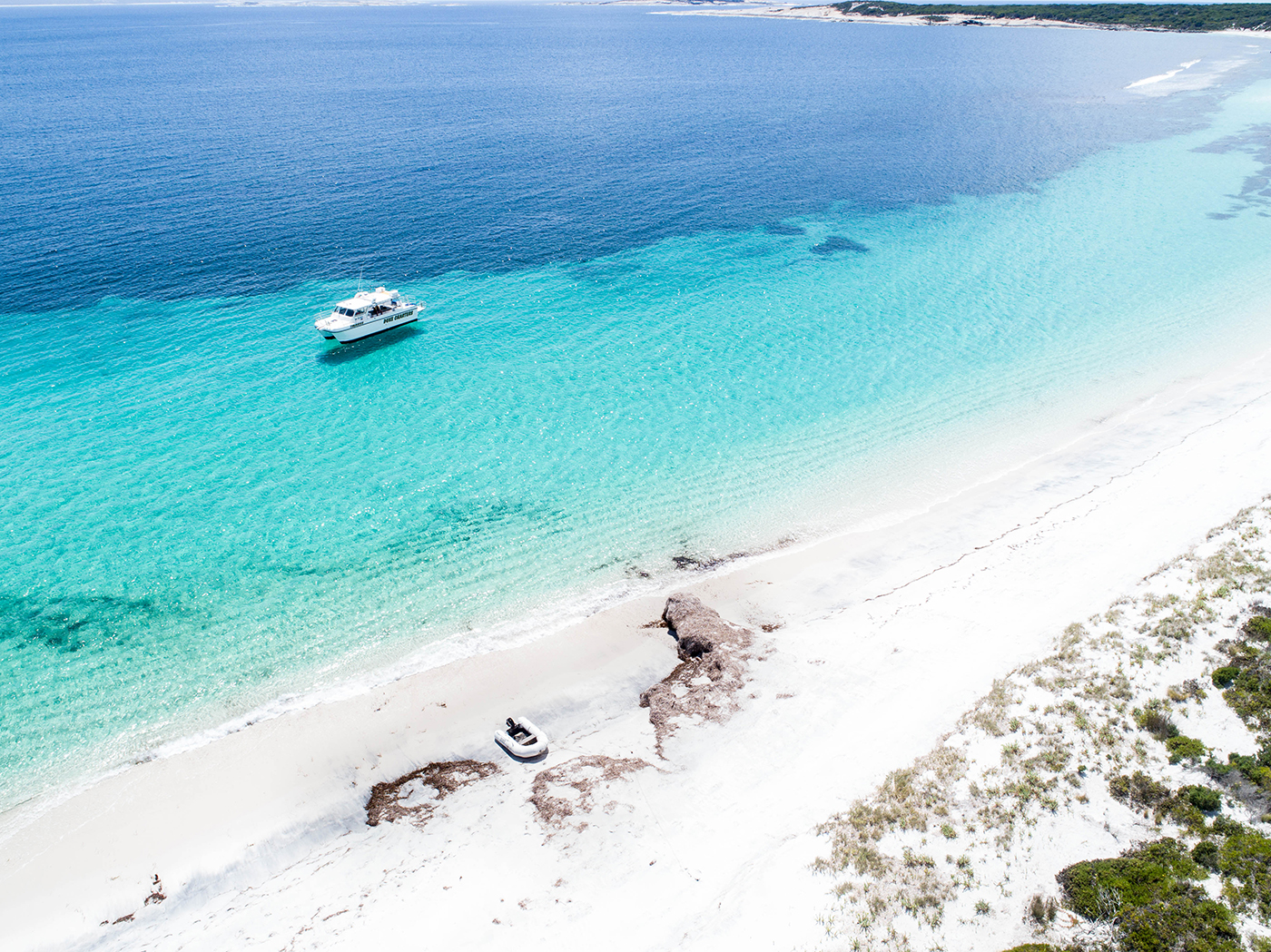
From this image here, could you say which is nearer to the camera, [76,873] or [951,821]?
[951,821]

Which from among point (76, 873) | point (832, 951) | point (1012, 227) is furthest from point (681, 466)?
point (1012, 227)

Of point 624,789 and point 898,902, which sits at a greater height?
point 898,902

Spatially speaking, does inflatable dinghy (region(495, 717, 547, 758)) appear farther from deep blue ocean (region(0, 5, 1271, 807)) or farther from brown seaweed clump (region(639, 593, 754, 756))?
deep blue ocean (region(0, 5, 1271, 807))

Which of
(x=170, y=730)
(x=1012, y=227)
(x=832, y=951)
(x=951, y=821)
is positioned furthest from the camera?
(x=1012, y=227)

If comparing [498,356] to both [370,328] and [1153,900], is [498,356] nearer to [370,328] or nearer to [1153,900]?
[370,328]

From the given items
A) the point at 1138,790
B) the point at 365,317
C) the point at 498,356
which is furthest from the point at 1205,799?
the point at 365,317

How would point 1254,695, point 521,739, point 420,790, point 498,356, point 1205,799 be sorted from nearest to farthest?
point 1205,799 < point 1254,695 < point 420,790 < point 521,739 < point 498,356

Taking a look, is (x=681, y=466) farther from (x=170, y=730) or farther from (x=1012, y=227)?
(x=1012, y=227)
